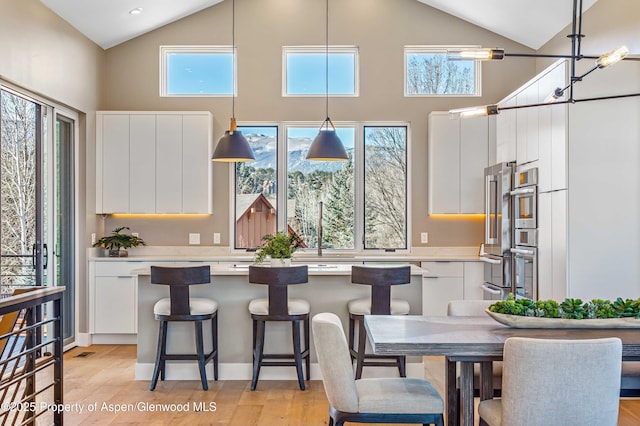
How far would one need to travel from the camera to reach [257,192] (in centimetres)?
665

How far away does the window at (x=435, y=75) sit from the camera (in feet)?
21.7

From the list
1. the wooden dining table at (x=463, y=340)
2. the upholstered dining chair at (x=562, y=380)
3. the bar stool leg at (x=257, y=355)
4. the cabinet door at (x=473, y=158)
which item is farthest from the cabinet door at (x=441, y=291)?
the upholstered dining chair at (x=562, y=380)

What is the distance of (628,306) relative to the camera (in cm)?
262

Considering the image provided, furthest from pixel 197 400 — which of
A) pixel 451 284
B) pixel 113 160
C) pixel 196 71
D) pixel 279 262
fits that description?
pixel 196 71

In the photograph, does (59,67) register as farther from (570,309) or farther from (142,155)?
(570,309)

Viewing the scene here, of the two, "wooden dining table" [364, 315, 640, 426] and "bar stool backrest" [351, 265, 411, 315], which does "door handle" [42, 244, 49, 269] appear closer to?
"bar stool backrest" [351, 265, 411, 315]

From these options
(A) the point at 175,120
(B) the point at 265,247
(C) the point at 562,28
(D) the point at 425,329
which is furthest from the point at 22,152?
(C) the point at 562,28

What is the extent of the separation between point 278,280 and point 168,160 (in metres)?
2.80

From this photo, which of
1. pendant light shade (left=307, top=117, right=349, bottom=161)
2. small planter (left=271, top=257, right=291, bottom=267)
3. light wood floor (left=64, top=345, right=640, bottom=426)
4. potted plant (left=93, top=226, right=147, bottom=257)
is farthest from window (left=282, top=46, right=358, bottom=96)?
light wood floor (left=64, top=345, right=640, bottom=426)

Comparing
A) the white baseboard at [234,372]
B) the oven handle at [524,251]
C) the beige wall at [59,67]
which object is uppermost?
the beige wall at [59,67]

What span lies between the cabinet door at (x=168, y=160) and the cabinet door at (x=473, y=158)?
3.27m

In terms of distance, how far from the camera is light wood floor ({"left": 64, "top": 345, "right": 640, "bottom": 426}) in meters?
3.63

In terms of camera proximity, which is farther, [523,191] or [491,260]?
[491,260]

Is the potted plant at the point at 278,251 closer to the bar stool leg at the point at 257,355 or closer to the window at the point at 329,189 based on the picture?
the bar stool leg at the point at 257,355
